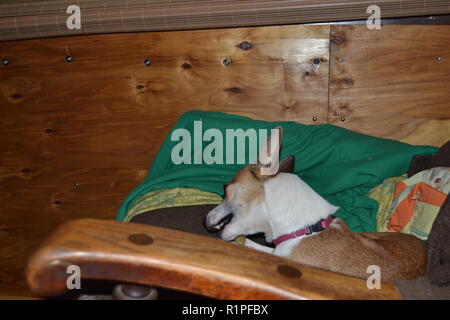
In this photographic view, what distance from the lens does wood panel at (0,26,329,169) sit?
2680 millimetres

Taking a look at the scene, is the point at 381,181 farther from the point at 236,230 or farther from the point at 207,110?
the point at 207,110

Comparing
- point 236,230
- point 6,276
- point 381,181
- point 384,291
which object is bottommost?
point 6,276

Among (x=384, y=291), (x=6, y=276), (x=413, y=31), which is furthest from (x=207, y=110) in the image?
(x=384, y=291)

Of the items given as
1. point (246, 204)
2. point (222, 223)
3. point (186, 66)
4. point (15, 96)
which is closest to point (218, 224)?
point (222, 223)

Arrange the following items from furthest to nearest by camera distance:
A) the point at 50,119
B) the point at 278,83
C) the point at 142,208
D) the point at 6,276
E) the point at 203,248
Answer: the point at 6,276, the point at 50,119, the point at 278,83, the point at 142,208, the point at 203,248

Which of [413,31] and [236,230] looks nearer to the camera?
[236,230]

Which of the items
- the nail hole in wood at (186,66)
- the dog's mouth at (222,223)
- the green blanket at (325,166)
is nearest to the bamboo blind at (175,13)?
the nail hole in wood at (186,66)

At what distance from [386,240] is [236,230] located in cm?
69

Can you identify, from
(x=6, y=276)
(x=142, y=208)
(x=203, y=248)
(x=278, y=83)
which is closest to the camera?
(x=203, y=248)

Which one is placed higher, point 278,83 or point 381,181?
point 278,83

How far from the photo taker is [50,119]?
2941 millimetres

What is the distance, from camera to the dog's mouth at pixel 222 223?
6.78ft

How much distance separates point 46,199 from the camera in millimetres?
3072

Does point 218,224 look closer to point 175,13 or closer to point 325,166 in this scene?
point 325,166
